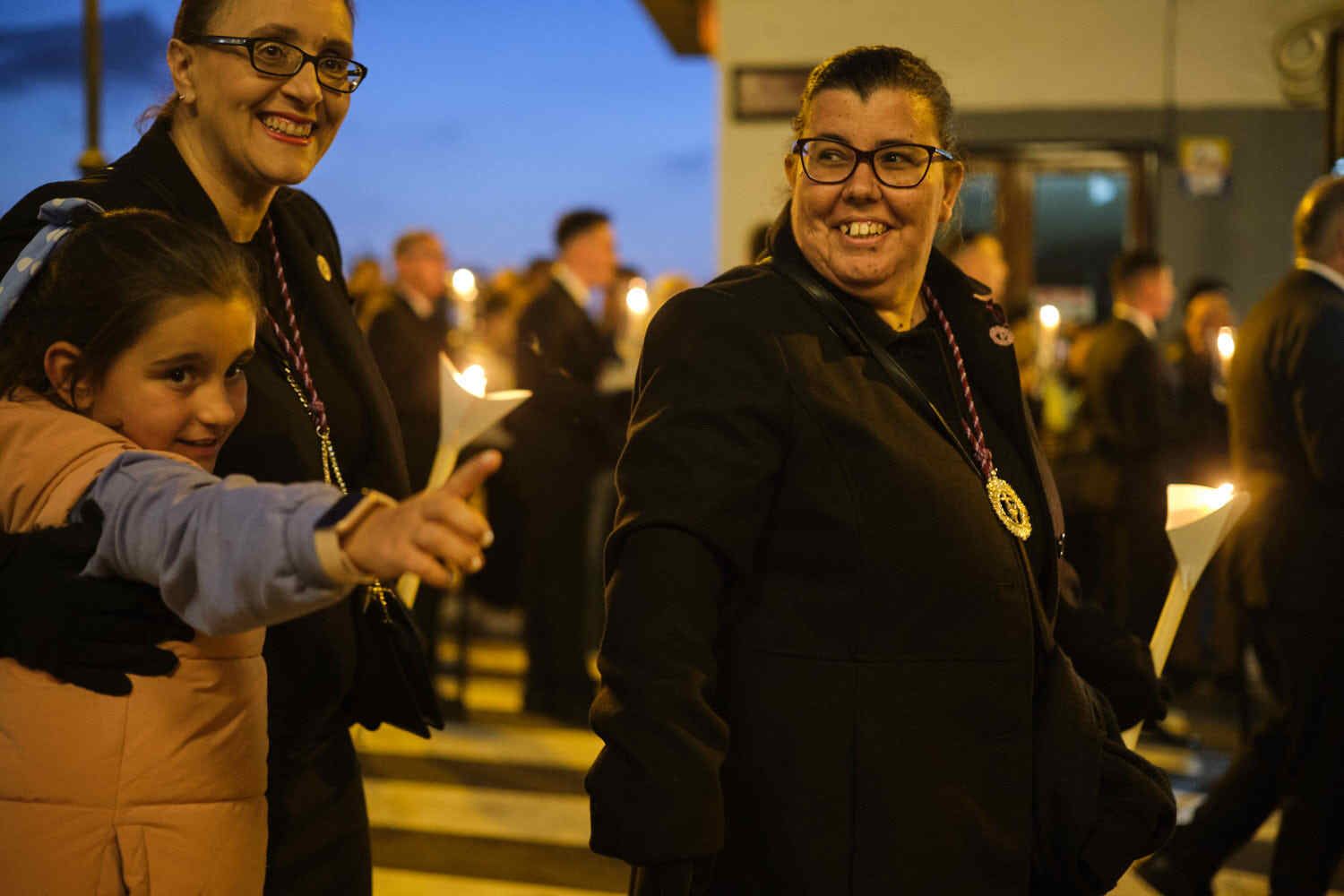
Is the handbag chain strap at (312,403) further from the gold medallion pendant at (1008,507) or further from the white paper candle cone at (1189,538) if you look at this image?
the white paper candle cone at (1189,538)

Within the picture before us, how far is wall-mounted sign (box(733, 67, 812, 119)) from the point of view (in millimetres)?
12320

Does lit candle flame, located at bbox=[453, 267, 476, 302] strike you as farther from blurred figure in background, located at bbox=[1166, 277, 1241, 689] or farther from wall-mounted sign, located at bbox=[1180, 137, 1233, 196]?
wall-mounted sign, located at bbox=[1180, 137, 1233, 196]

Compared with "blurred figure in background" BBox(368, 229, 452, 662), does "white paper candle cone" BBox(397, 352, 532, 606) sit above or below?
above

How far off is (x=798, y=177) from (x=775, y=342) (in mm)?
373

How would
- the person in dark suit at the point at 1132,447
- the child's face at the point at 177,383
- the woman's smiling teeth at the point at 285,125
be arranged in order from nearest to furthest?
the child's face at the point at 177,383 → the woman's smiling teeth at the point at 285,125 → the person in dark suit at the point at 1132,447

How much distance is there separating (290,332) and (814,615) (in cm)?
98

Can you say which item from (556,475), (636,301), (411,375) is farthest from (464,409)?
(556,475)

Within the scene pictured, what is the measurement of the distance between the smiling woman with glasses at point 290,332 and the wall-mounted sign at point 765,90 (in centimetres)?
1019

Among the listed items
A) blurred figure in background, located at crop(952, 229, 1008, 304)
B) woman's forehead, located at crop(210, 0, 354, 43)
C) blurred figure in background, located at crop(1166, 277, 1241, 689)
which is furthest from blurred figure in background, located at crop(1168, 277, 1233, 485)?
woman's forehead, located at crop(210, 0, 354, 43)

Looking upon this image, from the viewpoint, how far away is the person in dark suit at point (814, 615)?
207 cm

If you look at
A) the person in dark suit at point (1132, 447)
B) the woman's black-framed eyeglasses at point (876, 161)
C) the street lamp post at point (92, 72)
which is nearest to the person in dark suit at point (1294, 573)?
the woman's black-framed eyeglasses at point (876, 161)

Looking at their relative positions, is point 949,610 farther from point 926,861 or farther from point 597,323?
point 597,323

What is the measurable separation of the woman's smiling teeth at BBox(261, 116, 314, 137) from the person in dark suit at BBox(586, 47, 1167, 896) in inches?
25.7

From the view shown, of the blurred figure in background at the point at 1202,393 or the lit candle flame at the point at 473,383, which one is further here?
the blurred figure in background at the point at 1202,393
